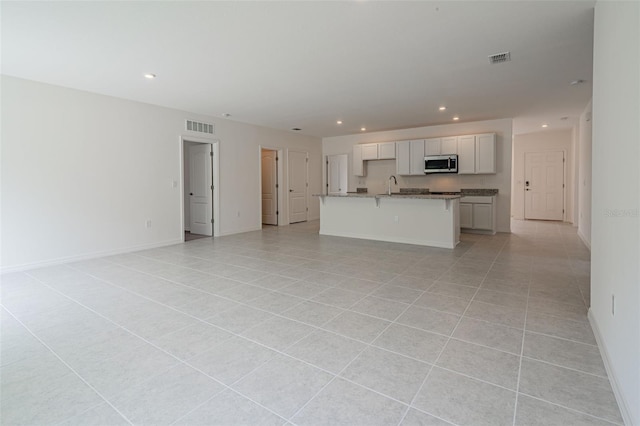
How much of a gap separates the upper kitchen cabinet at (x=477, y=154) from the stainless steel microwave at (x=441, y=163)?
177mm

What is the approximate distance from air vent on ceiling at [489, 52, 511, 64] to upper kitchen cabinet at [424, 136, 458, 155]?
3.70m

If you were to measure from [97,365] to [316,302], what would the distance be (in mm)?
1740

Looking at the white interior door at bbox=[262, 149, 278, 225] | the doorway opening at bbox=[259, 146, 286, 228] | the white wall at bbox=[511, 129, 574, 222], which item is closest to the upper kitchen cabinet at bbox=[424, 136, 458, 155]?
the white wall at bbox=[511, 129, 574, 222]

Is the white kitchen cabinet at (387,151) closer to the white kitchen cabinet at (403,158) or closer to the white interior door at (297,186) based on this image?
the white kitchen cabinet at (403,158)

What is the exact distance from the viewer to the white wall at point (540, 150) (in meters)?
8.94

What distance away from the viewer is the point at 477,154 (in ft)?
23.7

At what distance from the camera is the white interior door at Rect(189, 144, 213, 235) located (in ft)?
23.1

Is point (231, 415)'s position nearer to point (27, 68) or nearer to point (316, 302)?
point (316, 302)

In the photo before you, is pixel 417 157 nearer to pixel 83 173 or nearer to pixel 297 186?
pixel 297 186

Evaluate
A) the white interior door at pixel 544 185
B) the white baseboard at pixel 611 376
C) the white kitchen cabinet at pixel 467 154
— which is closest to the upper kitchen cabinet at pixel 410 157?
the white kitchen cabinet at pixel 467 154

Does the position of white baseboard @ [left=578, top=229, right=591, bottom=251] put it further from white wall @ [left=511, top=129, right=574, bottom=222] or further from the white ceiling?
white wall @ [left=511, top=129, right=574, bottom=222]

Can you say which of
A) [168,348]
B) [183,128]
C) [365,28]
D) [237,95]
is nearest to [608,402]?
[168,348]

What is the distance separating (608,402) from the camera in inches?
65.5

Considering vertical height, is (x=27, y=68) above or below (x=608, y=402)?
above
